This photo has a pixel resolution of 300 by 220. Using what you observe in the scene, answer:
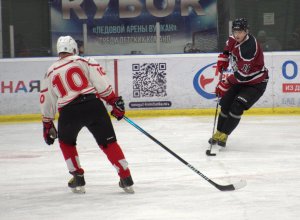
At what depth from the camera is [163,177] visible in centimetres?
500

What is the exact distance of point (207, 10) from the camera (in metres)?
9.72

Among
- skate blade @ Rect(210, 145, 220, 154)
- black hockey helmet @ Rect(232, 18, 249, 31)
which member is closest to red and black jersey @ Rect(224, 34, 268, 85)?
black hockey helmet @ Rect(232, 18, 249, 31)

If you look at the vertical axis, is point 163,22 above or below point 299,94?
above

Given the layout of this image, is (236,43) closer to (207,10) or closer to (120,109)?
(120,109)

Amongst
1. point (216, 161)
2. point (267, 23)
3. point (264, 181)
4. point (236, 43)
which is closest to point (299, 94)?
point (267, 23)

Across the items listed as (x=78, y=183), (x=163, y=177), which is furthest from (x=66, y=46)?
(x=163, y=177)

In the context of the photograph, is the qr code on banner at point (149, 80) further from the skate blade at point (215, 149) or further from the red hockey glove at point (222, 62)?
the skate blade at point (215, 149)

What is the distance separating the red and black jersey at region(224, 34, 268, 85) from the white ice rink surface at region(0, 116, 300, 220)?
1.98 feet

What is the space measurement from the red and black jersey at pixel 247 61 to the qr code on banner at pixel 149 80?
2.63 m

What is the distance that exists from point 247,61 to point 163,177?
161cm

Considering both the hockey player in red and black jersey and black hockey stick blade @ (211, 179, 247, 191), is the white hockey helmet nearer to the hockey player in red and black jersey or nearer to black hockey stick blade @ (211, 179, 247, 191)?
black hockey stick blade @ (211, 179, 247, 191)

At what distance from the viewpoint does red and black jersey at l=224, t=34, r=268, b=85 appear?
6137 mm

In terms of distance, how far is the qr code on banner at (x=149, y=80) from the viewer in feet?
29.1

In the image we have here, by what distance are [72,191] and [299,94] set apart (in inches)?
190
